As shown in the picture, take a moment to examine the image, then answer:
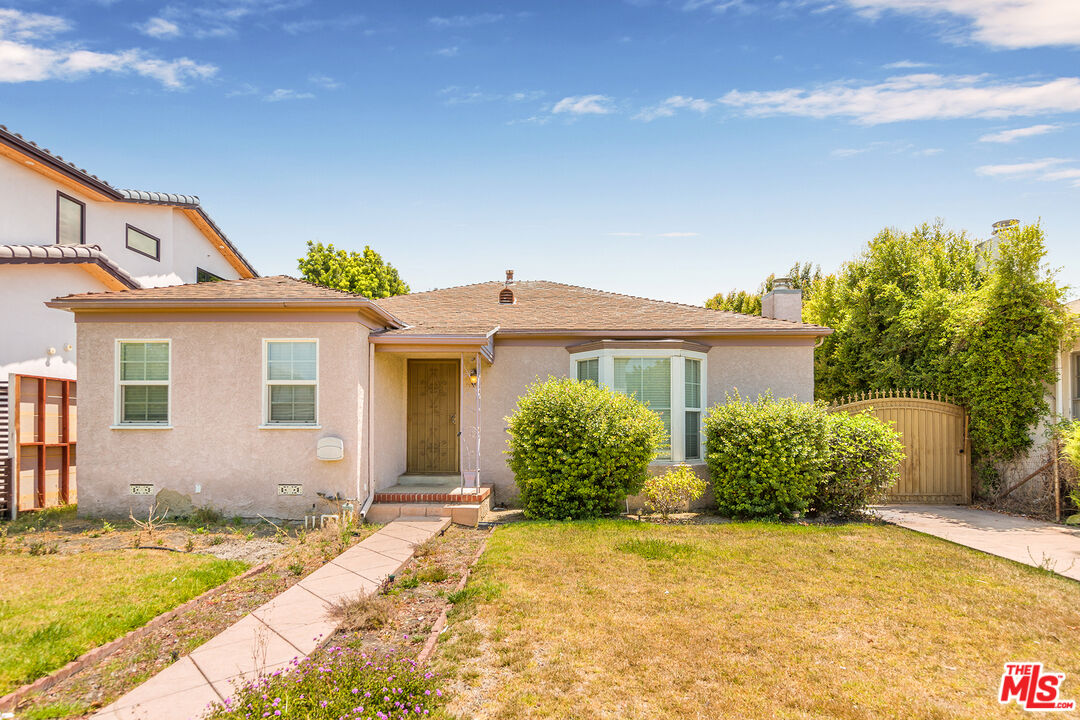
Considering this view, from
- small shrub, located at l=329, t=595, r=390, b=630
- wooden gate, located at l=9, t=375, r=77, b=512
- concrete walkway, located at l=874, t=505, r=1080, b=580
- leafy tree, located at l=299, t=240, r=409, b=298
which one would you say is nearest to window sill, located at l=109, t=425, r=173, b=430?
wooden gate, located at l=9, t=375, r=77, b=512

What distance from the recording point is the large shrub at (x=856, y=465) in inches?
365

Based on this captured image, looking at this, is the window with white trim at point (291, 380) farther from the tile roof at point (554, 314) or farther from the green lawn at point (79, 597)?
the green lawn at point (79, 597)

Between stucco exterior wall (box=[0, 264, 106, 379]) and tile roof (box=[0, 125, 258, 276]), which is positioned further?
tile roof (box=[0, 125, 258, 276])

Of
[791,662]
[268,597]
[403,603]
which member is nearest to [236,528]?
[268,597]

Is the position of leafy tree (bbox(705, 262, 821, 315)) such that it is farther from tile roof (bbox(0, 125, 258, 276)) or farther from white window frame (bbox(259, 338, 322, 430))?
tile roof (bbox(0, 125, 258, 276))

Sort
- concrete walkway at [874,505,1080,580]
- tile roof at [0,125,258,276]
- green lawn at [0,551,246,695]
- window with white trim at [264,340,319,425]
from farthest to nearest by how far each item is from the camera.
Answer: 1. tile roof at [0,125,258,276]
2. window with white trim at [264,340,319,425]
3. concrete walkway at [874,505,1080,580]
4. green lawn at [0,551,246,695]

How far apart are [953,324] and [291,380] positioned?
12.3 metres

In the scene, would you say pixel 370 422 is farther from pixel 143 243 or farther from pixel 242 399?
pixel 143 243

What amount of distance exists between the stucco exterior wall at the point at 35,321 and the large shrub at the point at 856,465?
1375 cm

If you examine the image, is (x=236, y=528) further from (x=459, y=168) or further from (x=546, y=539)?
(x=459, y=168)

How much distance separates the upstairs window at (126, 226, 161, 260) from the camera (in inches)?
579

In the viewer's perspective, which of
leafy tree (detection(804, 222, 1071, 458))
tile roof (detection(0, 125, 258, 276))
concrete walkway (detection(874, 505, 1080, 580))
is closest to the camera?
concrete walkway (detection(874, 505, 1080, 580))

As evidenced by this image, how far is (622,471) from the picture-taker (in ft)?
30.0

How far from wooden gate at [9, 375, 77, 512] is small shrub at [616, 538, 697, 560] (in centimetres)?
973
